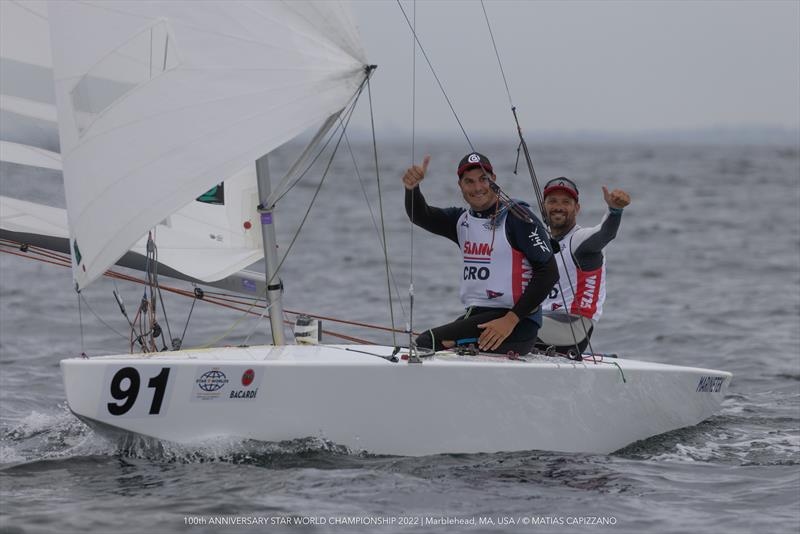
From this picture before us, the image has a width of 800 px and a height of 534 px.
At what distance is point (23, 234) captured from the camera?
533 centimetres

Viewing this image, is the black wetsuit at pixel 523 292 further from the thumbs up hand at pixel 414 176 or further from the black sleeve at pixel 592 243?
the black sleeve at pixel 592 243

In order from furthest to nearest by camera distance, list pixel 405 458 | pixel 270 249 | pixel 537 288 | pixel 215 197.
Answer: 1. pixel 215 197
2. pixel 537 288
3. pixel 270 249
4. pixel 405 458

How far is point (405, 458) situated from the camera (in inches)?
182

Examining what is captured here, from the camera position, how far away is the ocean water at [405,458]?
13.5ft

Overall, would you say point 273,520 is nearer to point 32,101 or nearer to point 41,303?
point 32,101

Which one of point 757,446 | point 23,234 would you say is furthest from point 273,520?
point 757,446

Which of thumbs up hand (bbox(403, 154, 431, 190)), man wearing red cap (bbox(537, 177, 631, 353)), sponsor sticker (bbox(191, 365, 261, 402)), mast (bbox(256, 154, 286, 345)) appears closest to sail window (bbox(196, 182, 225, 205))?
mast (bbox(256, 154, 286, 345))

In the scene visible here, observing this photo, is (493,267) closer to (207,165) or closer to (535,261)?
(535,261)

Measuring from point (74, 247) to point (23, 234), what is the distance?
936 millimetres

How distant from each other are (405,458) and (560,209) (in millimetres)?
1711

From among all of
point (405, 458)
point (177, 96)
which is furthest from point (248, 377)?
point (177, 96)

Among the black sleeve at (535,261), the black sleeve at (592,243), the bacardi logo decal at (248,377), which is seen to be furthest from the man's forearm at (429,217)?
the bacardi logo decal at (248,377)

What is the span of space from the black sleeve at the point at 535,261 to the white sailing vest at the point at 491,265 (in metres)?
0.07

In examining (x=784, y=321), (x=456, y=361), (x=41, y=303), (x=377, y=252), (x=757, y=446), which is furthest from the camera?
(x=377, y=252)
